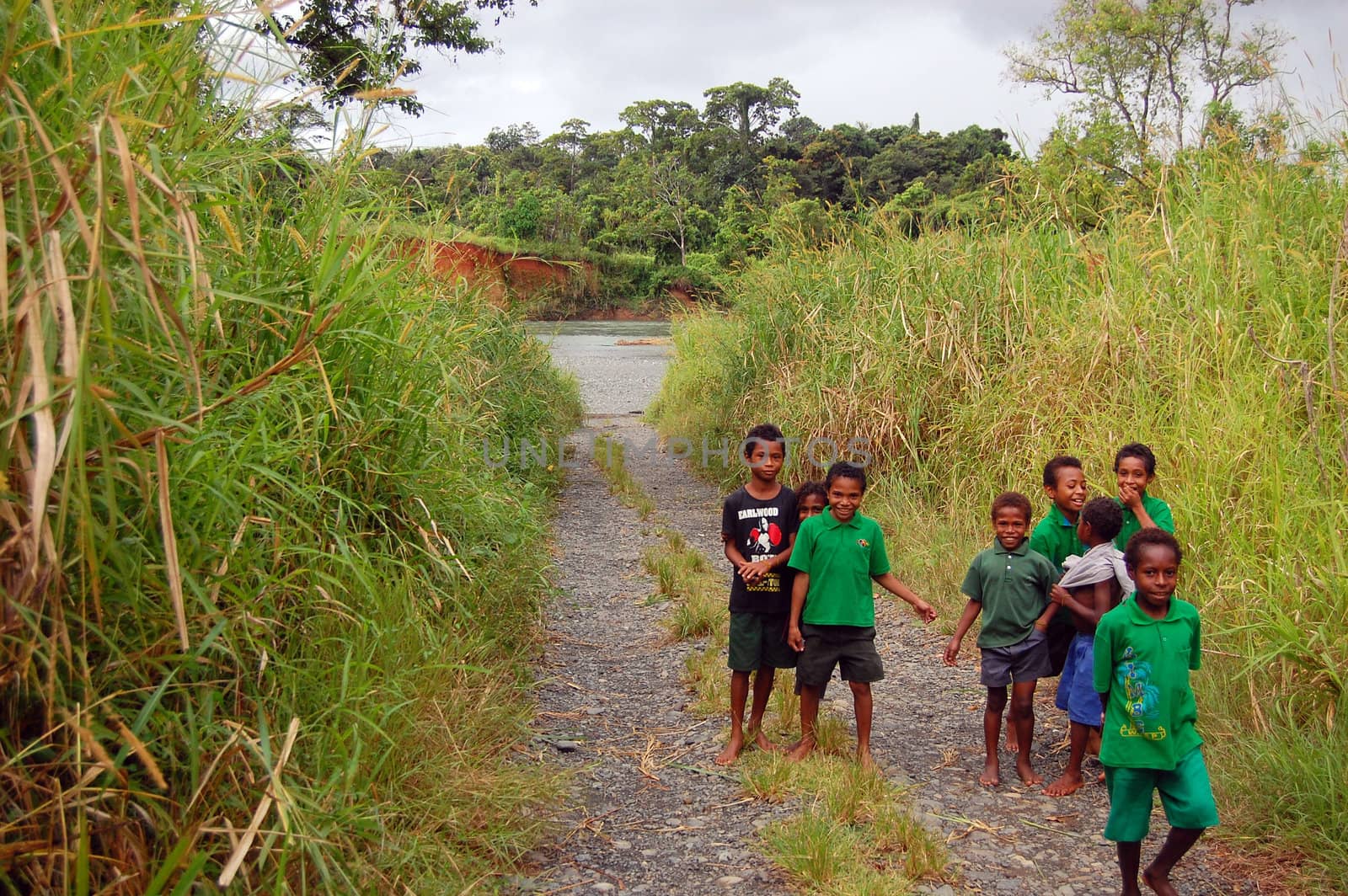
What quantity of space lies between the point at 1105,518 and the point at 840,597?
1024mm

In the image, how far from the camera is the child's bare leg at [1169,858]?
2.84 m

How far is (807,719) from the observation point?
13.2 feet

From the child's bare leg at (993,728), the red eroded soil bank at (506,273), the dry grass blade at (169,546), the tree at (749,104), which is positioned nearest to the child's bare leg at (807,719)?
the child's bare leg at (993,728)

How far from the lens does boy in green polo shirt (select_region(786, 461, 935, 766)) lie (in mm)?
3885

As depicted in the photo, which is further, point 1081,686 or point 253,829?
point 1081,686

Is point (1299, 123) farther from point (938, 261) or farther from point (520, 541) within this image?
point (520, 541)

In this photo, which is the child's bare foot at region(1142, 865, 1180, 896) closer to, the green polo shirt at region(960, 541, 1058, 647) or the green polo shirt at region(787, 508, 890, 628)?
the green polo shirt at region(960, 541, 1058, 647)

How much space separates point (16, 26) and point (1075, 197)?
7.99m

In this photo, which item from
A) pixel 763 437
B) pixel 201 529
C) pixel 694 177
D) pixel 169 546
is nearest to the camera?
pixel 169 546

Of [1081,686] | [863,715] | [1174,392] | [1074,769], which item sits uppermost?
[1174,392]

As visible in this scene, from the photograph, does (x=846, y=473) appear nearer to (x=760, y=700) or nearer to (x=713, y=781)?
(x=760, y=700)

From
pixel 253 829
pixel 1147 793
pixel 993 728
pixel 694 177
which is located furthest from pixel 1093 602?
pixel 694 177

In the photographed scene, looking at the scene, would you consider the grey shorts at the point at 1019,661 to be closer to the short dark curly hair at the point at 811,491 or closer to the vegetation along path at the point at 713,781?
the vegetation along path at the point at 713,781

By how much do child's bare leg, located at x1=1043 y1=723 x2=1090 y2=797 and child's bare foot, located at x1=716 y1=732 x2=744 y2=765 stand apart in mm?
1155
